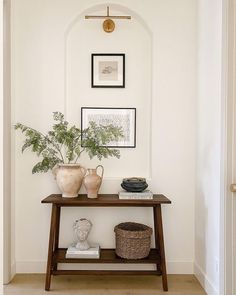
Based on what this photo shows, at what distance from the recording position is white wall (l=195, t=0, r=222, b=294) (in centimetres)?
230

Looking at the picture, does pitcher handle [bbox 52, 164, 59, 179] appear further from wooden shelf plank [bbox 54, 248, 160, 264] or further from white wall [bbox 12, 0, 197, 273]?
wooden shelf plank [bbox 54, 248, 160, 264]

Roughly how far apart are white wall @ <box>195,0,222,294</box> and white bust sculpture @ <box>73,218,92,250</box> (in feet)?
3.24

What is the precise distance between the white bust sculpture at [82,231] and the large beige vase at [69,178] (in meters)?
0.24

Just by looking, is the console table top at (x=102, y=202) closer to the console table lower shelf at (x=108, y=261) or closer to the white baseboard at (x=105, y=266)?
the console table lower shelf at (x=108, y=261)

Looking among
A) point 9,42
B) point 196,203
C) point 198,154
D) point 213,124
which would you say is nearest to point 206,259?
point 196,203

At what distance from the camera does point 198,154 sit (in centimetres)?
277

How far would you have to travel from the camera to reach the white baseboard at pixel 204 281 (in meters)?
2.37

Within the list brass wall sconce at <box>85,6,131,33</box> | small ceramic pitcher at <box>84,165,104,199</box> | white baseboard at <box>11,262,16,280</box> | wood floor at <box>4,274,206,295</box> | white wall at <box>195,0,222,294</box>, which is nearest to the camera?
white wall at <box>195,0,222,294</box>

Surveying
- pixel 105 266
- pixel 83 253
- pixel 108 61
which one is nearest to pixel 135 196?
pixel 83 253

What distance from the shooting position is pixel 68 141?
2602mm

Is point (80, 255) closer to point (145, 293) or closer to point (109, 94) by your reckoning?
point (145, 293)

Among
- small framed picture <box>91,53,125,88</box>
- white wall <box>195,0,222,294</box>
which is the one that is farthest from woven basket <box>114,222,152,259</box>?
small framed picture <box>91,53,125,88</box>

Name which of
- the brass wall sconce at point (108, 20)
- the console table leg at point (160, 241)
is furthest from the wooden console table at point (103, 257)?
the brass wall sconce at point (108, 20)

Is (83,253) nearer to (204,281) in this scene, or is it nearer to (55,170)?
(55,170)
